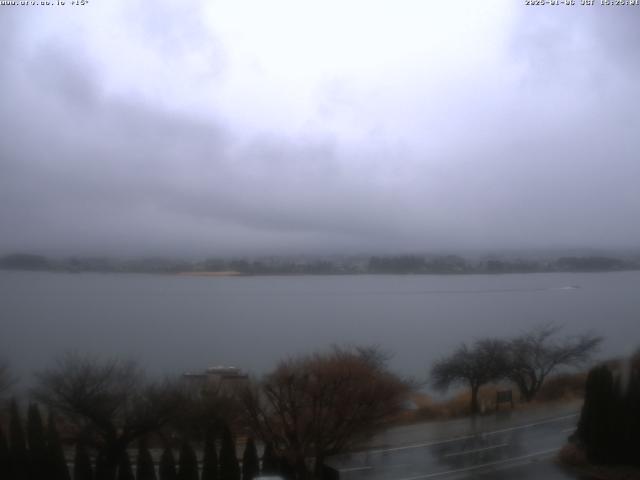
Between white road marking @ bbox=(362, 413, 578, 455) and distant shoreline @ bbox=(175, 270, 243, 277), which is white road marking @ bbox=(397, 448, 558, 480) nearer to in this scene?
white road marking @ bbox=(362, 413, 578, 455)

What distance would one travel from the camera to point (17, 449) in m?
7.02

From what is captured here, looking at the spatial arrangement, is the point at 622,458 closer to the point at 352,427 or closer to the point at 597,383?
the point at 597,383

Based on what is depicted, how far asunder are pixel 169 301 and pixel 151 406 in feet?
8.56

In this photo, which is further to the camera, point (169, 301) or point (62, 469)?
point (169, 301)

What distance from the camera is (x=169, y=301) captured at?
1006 cm

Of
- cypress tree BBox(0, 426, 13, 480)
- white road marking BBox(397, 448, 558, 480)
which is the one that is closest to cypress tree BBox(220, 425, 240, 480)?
white road marking BBox(397, 448, 558, 480)

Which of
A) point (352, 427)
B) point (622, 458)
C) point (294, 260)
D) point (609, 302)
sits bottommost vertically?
point (622, 458)

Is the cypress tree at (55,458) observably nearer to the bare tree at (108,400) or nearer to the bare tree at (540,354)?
the bare tree at (108,400)

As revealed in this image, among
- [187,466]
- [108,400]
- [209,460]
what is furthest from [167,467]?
[108,400]

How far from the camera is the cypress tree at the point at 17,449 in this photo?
6.94 metres

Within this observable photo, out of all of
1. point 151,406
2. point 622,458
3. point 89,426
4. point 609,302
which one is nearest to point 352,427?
point 151,406

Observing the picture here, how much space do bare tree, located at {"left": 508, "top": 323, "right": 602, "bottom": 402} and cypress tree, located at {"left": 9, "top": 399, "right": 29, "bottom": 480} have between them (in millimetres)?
7776

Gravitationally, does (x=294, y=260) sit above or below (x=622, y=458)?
above

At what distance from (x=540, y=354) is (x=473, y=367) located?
1.56m
